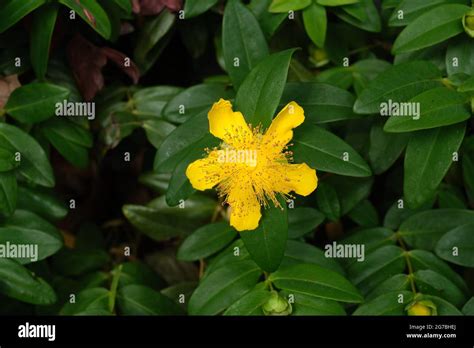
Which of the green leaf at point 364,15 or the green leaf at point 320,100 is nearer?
the green leaf at point 320,100

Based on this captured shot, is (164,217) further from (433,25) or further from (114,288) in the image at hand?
(433,25)

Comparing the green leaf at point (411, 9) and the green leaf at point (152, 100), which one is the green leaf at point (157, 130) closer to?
the green leaf at point (152, 100)

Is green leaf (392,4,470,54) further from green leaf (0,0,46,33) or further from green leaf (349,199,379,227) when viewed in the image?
green leaf (0,0,46,33)

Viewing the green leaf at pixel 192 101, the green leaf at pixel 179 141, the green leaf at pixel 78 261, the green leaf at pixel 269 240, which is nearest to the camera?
the green leaf at pixel 269 240

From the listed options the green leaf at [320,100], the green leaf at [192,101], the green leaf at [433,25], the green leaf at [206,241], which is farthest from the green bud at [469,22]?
the green leaf at [206,241]

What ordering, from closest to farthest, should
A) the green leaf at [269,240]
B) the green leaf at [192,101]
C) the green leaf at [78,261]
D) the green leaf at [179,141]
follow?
the green leaf at [269,240], the green leaf at [179,141], the green leaf at [192,101], the green leaf at [78,261]

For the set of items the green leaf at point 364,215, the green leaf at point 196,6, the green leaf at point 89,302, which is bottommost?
the green leaf at point 89,302

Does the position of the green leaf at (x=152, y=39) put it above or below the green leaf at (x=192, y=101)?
above
